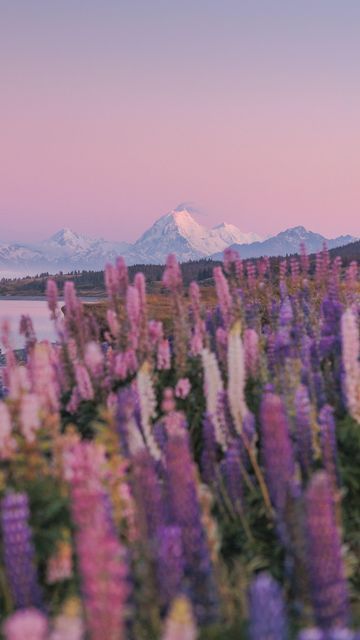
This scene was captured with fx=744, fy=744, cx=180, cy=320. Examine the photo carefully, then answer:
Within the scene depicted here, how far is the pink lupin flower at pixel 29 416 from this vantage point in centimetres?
641

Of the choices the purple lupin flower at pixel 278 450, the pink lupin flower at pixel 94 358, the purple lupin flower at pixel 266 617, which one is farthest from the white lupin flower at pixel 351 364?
the purple lupin flower at pixel 266 617

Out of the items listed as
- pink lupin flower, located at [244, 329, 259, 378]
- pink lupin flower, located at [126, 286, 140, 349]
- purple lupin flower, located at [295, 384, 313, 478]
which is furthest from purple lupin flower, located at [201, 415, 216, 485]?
pink lupin flower, located at [126, 286, 140, 349]

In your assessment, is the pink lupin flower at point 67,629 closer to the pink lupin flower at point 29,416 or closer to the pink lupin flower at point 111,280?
the pink lupin flower at point 29,416

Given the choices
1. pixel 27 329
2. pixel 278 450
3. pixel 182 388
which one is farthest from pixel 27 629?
pixel 27 329

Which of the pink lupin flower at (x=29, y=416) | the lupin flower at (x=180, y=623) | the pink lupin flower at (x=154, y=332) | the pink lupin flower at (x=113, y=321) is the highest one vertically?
the pink lupin flower at (x=113, y=321)

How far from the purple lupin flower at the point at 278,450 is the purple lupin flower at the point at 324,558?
1.54m

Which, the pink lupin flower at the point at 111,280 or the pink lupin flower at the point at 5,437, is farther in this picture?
the pink lupin flower at the point at 111,280

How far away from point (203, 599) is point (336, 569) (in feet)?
4.18

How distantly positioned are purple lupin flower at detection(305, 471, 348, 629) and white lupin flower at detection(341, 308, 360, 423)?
15.0 feet

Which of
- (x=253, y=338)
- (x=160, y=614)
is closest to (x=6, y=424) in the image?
(x=160, y=614)

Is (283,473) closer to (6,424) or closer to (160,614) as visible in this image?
(160,614)

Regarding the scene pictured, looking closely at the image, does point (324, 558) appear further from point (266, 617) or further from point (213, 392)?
point (213, 392)

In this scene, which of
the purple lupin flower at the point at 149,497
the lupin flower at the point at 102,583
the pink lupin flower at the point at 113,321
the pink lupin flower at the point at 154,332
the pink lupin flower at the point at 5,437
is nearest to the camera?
the lupin flower at the point at 102,583

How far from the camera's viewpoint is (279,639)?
3262 millimetres
